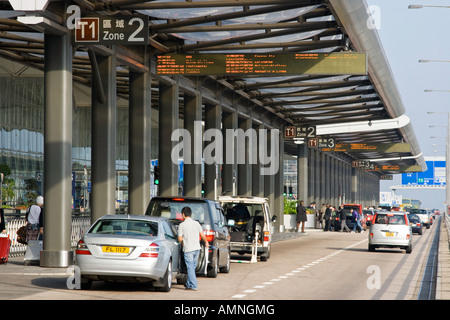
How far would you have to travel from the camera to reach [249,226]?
28625mm

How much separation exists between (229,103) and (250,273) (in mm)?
23635

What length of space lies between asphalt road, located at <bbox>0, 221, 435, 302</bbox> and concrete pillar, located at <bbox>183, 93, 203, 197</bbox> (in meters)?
10.9

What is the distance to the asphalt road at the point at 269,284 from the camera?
15875mm

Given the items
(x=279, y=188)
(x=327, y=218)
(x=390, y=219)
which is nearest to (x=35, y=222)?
(x=390, y=219)

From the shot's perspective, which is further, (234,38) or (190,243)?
(234,38)

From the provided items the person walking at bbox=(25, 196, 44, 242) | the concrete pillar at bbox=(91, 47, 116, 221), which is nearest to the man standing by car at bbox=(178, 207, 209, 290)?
the person walking at bbox=(25, 196, 44, 242)

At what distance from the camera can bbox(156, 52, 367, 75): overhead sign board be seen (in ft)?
90.9

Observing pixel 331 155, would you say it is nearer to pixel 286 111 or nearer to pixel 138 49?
pixel 286 111

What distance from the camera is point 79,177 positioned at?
72938mm

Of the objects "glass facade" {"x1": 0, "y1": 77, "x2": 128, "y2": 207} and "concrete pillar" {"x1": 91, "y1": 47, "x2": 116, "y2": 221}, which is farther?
"glass facade" {"x1": 0, "y1": 77, "x2": 128, "y2": 207}

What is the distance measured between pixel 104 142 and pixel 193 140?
38.5ft

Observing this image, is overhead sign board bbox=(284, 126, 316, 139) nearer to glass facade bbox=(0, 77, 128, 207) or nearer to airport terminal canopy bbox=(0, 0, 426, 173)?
airport terminal canopy bbox=(0, 0, 426, 173)

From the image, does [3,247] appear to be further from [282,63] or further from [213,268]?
[282,63]

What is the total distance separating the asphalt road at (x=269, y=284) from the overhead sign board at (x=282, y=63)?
19.2 feet
